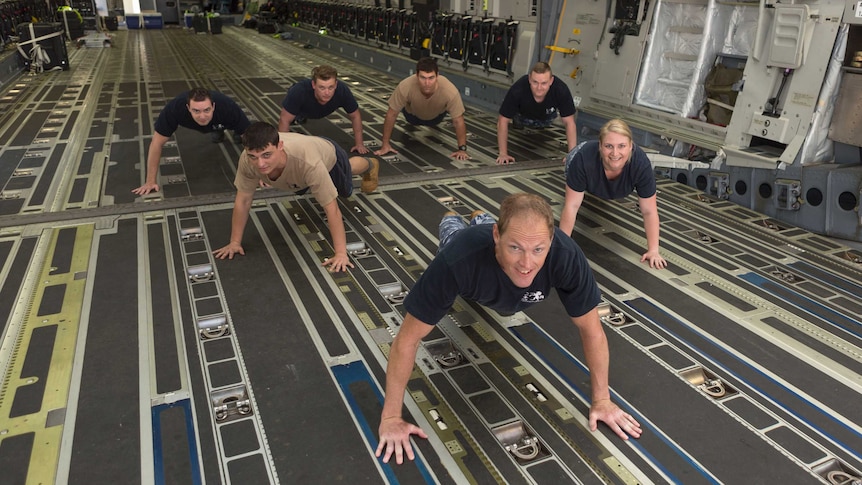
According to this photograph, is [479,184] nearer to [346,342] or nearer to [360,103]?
[346,342]

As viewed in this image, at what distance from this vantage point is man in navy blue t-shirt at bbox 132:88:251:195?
525 centimetres

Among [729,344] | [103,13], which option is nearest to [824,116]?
[729,344]

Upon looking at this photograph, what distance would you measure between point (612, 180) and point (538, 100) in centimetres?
217

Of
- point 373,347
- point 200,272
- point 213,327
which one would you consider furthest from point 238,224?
point 373,347

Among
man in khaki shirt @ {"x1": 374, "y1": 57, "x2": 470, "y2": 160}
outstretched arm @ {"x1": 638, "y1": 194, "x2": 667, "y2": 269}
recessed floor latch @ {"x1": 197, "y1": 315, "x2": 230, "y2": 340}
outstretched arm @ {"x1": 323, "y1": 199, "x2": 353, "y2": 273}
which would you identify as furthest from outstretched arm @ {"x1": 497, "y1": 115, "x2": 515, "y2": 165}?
recessed floor latch @ {"x1": 197, "y1": 315, "x2": 230, "y2": 340}

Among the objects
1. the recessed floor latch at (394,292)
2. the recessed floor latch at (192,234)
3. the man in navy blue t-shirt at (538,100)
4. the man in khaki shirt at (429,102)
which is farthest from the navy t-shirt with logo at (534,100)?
the recessed floor latch at (192,234)

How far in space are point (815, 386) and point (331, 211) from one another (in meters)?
2.98

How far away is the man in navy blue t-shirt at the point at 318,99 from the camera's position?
5.99 meters

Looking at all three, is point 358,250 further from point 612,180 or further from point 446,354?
point 612,180

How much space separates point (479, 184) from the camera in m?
6.16

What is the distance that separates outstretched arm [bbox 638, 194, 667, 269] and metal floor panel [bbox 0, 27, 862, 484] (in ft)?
0.28

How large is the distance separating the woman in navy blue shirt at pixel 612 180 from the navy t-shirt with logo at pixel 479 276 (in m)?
1.85

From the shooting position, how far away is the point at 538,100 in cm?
631

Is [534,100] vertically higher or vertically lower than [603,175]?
higher
